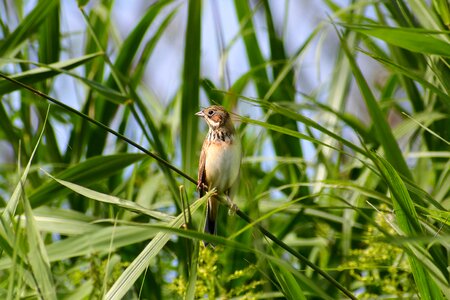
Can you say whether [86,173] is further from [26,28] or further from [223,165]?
[26,28]

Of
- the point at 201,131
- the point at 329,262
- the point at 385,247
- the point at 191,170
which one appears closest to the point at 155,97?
the point at 201,131

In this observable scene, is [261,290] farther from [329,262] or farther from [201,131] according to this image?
[201,131]

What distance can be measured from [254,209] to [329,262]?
5.13 feet

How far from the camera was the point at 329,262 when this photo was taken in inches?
137

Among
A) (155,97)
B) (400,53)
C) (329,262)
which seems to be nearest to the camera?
(329,262)

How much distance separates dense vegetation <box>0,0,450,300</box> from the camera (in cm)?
224

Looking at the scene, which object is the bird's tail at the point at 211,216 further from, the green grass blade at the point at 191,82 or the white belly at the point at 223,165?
the green grass blade at the point at 191,82

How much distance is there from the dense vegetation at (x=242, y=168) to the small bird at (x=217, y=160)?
2.9 inches

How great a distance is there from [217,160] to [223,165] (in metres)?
0.05

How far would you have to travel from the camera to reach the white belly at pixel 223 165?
3303mm

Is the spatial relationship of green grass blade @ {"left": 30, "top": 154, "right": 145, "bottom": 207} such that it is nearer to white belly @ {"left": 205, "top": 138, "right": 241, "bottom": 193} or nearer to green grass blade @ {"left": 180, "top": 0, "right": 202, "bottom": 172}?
white belly @ {"left": 205, "top": 138, "right": 241, "bottom": 193}

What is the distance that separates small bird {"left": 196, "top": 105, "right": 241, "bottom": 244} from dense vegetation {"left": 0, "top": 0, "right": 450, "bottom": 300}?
0.07m

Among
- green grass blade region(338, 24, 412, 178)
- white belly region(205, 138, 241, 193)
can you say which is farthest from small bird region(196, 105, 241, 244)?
green grass blade region(338, 24, 412, 178)

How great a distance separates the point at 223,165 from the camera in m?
3.33
